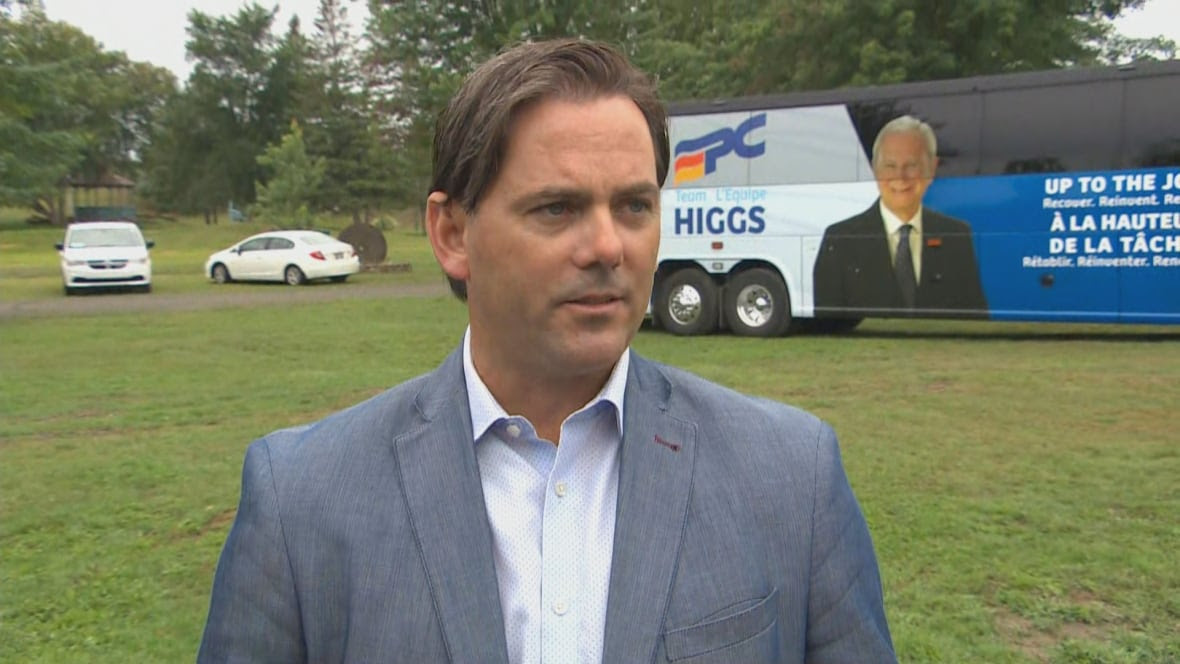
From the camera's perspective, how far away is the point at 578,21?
123ft

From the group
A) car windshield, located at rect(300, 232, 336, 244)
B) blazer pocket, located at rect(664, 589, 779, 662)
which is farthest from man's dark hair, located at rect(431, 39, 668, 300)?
car windshield, located at rect(300, 232, 336, 244)

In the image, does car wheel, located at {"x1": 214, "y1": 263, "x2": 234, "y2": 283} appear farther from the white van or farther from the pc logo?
the pc logo

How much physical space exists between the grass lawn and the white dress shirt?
10.4 feet

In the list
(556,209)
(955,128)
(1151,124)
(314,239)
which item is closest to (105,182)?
(314,239)

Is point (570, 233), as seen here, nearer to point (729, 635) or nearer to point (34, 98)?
point (729, 635)

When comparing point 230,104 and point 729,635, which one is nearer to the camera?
point 729,635

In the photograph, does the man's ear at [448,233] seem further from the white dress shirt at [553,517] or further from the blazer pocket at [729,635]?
the blazer pocket at [729,635]

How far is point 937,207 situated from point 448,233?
14.8m

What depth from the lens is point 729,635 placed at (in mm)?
1633

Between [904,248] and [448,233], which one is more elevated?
[448,233]

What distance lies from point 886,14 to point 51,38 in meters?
17.5

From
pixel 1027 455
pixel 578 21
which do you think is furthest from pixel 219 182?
pixel 1027 455

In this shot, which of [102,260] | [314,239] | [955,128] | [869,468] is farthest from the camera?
[314,239]

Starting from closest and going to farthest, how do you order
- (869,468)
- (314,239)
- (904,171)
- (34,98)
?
(869,468), (904,171), (34,98), (314,239)
